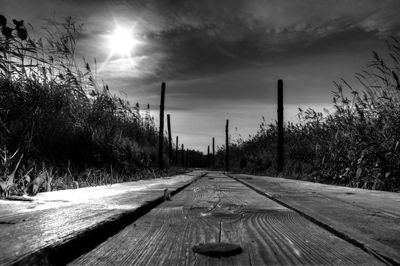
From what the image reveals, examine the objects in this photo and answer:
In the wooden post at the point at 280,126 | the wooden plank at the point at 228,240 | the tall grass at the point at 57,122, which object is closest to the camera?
the wooden plank at the point at 228,240

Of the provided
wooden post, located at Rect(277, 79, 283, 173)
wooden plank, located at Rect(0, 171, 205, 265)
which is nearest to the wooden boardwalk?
wooden plank, located at Rect(0, 171, 205, 265)

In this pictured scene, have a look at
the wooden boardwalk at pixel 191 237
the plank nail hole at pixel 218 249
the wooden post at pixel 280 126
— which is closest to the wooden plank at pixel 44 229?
the wooden boardwalk at pixel 191 237

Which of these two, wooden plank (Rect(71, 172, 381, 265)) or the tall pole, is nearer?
wooden plank (Rect(71, 172, 381, 265))

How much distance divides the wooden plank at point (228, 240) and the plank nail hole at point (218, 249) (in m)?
0.02

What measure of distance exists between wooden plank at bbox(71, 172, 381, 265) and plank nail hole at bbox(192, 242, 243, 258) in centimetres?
2

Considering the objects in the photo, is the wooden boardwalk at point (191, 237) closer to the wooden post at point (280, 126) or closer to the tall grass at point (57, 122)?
the tall grass at point (57, 122)

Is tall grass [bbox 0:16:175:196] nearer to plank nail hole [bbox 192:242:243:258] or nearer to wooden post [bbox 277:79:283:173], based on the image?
plank nail hole [bbox 192:242:243:258]

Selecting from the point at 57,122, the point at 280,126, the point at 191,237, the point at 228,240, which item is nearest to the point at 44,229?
the point at 191,237

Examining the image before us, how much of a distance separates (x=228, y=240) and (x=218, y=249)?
19 cm

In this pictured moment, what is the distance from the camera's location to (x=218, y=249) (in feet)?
3.67

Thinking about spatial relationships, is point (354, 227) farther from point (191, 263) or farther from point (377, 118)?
point (377, 118)

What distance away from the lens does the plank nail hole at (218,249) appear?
1.09 m

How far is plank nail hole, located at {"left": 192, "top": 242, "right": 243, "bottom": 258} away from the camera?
1.09 meters

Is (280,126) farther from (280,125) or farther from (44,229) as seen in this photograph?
(44,229)
